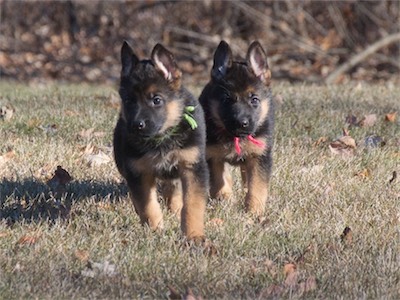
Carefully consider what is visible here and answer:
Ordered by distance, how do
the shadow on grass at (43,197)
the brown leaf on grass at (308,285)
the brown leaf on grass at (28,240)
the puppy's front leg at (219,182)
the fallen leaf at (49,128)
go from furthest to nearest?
the fallen leaf at (49,128), the puppy's front leg at (219,182), the shadow on grass at (43,197), the brown leaf on grass at (28,240), the brown leaf on grass at (308,285)

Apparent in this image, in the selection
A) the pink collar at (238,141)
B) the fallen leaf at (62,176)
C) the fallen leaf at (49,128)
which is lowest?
the fallen leaf at (49,128)

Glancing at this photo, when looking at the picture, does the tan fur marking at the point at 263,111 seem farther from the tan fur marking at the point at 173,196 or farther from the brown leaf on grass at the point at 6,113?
the brown leaf on grass at the point at 6,113

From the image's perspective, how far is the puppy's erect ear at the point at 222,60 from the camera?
6.66 m

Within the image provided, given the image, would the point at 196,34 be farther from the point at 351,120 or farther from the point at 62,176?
the point at 62,176

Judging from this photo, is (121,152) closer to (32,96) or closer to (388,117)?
(388,117)

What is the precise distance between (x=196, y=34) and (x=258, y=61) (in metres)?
11.2

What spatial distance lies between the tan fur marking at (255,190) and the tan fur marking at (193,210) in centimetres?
69

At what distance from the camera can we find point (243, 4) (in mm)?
17359

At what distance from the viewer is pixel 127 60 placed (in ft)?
19.5

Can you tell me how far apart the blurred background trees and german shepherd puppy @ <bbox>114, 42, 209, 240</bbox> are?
1034 cm

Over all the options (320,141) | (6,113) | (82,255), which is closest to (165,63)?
(82,255)

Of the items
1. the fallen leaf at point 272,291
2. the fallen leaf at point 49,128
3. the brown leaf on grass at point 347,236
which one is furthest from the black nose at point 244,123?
the fallen leaf at point 49,128

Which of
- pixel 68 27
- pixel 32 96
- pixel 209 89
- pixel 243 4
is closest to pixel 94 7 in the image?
pixel 68 27

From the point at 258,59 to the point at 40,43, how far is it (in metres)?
13.7
